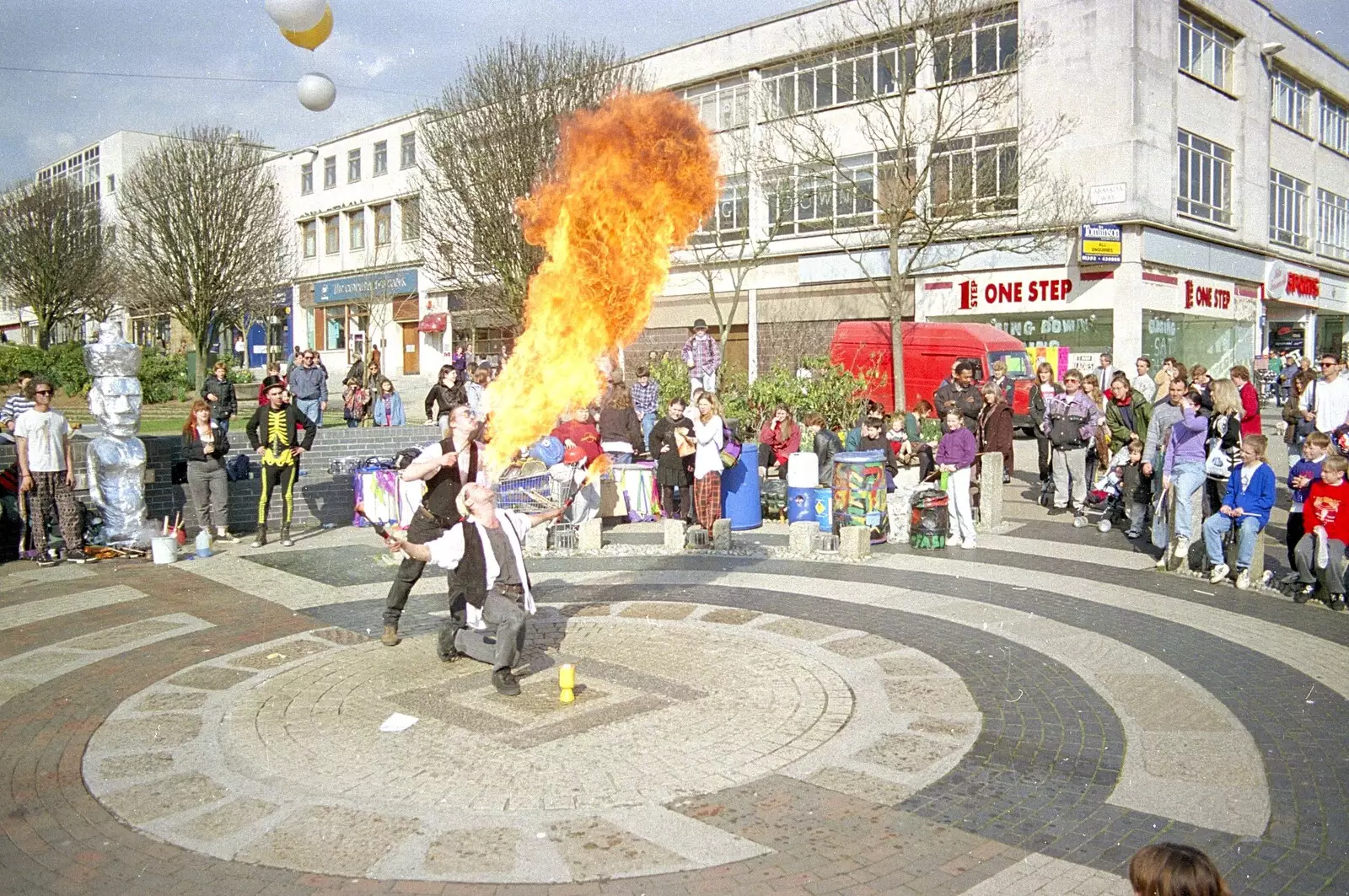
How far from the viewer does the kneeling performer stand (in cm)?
730

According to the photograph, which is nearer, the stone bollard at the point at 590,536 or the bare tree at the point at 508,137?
the stone bollard at the point at 590,536

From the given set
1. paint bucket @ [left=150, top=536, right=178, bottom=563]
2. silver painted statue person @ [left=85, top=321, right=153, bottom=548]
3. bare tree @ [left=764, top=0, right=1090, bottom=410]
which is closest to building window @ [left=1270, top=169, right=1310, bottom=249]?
bare tree @ [left=764, top=0, right=1090, bottom=410]

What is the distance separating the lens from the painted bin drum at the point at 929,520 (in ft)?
43.5

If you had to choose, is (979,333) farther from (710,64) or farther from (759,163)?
(710,64)

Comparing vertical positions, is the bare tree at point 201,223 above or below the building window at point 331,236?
below

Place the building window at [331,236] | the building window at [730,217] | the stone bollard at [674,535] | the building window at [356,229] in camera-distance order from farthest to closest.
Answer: the building window at [331,236] < the building window at [356,229] < the building window at [730,217] < the stone bollard at [674,535]

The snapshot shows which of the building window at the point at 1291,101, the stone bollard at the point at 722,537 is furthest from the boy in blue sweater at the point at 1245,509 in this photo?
the building window at the point at 1291,101

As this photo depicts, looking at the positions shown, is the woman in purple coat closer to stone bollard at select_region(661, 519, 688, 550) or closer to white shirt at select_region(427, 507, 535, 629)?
stone bollard at select_region(661, 519, 688, 550)

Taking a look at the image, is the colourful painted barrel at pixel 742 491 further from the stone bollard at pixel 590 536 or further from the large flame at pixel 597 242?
the large flame at pixel 597 242

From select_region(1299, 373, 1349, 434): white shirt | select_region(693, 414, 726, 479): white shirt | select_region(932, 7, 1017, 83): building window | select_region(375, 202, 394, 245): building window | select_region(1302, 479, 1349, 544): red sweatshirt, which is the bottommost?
select_region(1302, 479, 1349, 544): red sweatshirt

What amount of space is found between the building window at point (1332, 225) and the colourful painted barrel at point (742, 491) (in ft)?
124

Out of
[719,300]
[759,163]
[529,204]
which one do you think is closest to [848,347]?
[759,163]

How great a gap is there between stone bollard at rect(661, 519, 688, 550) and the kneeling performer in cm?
547

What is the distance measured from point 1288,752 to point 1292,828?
1.17 metres
